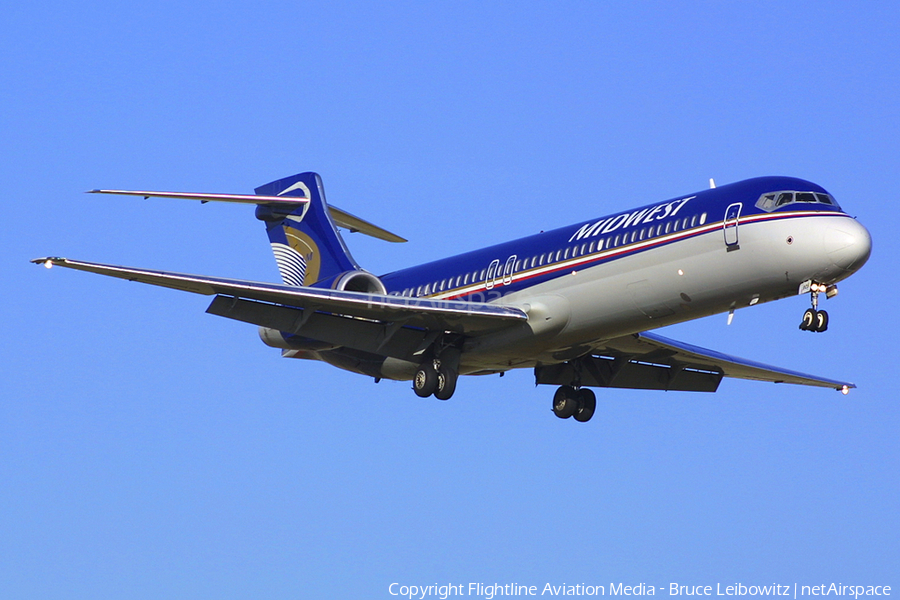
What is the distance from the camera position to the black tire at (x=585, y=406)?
27391 mm

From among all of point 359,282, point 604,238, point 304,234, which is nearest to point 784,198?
point 604,238

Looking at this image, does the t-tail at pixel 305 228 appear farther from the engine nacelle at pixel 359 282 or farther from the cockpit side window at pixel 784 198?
the cockpit side window at pixel 784 198

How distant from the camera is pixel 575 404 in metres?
27.3

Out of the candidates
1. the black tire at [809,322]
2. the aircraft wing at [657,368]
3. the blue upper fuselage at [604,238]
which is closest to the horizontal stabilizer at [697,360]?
the aircraft wing at [657,368]

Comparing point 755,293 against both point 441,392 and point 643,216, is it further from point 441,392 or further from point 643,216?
point 441,392

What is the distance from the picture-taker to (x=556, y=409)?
27484mm

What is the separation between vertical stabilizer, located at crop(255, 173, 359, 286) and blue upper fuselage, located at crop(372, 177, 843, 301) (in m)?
2.75

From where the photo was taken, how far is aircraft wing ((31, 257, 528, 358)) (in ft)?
76.2

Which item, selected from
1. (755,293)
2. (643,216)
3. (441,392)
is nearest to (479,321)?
(441,392)

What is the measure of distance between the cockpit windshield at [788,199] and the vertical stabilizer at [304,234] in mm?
9999

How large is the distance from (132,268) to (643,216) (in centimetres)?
917

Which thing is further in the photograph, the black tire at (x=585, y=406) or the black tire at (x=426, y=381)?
the black tire at (x=585, y=406)

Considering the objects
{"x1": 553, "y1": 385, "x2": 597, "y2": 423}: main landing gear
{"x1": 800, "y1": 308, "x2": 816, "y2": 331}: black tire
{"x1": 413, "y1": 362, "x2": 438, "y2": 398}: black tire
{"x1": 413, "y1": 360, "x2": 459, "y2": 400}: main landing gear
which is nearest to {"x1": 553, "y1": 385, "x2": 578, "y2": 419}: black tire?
{"x1": 553, "y1": 385, "x2": 597, "y2": 423}: main landing gear

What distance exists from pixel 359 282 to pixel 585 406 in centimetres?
552
